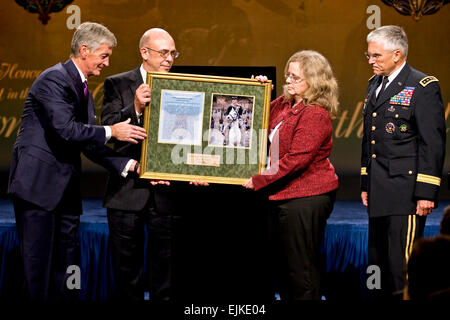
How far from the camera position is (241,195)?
9.95 ft

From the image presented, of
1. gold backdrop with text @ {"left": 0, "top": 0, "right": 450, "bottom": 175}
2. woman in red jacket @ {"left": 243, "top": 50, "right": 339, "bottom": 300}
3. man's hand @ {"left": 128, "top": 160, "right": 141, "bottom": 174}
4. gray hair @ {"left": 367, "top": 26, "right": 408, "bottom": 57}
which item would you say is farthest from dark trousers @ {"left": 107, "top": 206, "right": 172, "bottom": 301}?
gold backdrop with text @ {"left": 0, "top": 0, "right": 450, "bottom": 175}

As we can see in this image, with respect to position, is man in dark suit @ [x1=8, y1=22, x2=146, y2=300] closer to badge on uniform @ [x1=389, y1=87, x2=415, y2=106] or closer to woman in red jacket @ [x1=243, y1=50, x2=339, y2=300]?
woman in red jacket @ [x1=243, y1=50, x2=339, y2=300]

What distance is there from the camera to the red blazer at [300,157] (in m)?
2.86

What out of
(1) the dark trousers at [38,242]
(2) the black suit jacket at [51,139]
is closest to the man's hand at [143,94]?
(2) the black suit jacket at [51,139]

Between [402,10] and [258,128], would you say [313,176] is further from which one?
[402,10]

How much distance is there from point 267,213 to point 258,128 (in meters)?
0.45

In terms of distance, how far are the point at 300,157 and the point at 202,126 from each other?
469mm

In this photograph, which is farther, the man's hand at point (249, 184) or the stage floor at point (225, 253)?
the stage floor at point (225, 253)

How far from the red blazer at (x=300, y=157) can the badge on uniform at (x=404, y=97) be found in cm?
38

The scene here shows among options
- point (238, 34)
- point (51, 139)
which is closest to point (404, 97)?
point (51, 139)

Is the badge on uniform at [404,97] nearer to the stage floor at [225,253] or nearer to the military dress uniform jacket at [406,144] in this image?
the military dress uniform jacket at [406,144]

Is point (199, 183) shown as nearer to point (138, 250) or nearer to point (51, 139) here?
point (138, 250)
